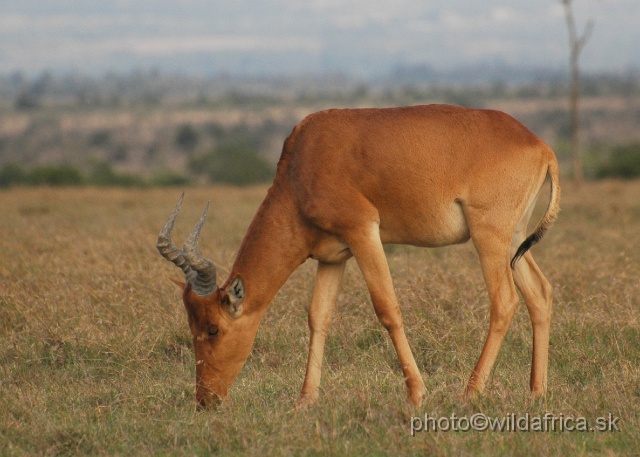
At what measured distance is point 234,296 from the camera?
594 cm

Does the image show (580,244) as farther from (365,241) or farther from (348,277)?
(365,241)

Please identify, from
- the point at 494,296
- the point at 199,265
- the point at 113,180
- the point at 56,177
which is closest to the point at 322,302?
the point at 199,265

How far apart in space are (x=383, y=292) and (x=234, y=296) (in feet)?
3.18

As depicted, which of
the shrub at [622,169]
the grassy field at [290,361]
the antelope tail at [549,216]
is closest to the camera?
the grassy field at [290,361]

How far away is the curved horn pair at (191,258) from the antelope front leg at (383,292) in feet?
3.11

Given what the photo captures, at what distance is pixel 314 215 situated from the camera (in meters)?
5.95

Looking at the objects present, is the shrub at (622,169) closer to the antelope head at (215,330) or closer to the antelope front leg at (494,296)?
the antelope front leg at (494,296)

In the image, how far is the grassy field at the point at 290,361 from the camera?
532 centimetres

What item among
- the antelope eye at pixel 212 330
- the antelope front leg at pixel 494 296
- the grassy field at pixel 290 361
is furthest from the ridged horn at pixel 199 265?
the antelope front leg at pixel 494 296

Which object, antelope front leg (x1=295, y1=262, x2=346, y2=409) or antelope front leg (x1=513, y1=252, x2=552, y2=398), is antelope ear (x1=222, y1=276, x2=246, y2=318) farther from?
antelope front leg (x1=513, y1=252, x2=552, y2=398)

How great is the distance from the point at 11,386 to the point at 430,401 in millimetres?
2994

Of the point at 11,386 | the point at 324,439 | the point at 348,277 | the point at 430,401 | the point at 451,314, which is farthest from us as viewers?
the point at 348,277

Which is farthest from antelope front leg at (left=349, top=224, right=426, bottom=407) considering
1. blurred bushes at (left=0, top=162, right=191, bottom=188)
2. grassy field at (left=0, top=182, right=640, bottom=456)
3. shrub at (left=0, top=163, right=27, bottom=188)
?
shrub at (left=0, top=163, right=27, bottom=188)

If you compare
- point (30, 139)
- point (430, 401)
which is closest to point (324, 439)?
point (430, 401)
